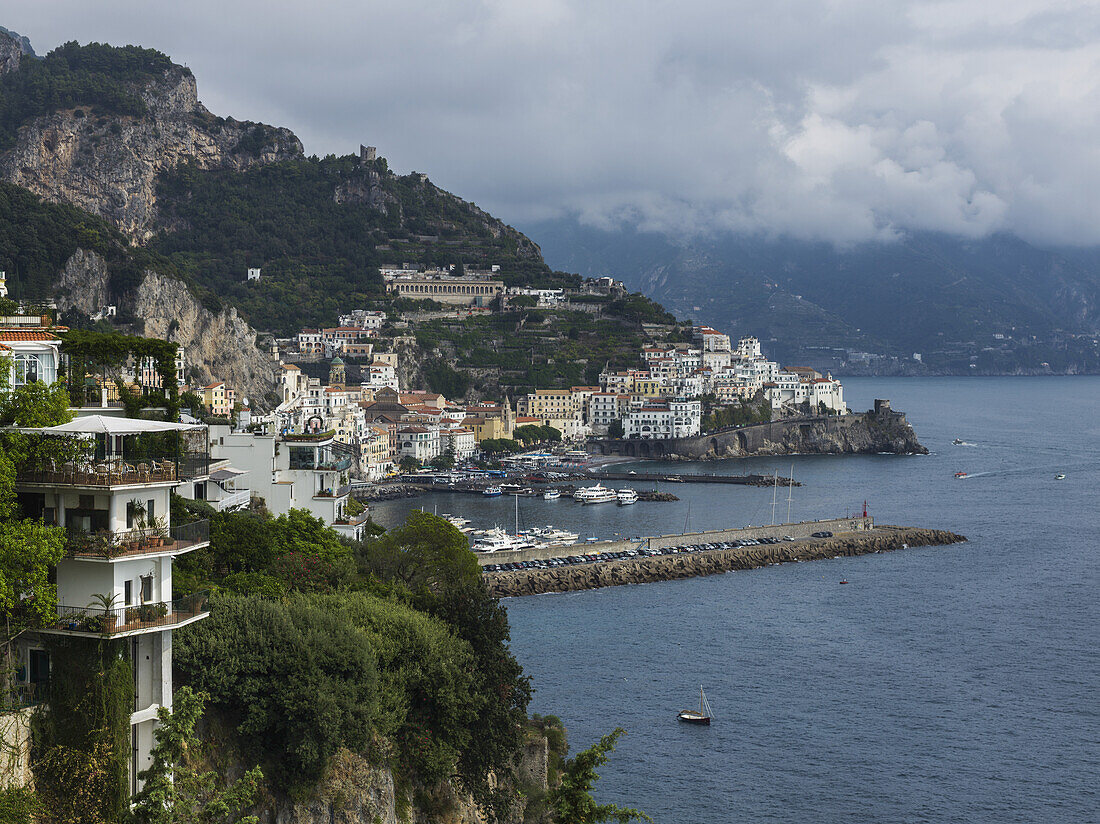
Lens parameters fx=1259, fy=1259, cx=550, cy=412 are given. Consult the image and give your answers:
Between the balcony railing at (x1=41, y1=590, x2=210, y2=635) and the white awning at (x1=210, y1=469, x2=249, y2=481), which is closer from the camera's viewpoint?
the balcony railing at (x1=41, y1=590, x2=210, y2=635)

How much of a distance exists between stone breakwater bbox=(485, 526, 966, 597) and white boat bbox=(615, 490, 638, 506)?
17383 millimetres

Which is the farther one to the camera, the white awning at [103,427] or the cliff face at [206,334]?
the cliff face at [206,334]

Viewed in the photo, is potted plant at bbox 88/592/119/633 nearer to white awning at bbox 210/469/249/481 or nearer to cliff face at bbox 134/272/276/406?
white awning at bbox 210/469/249/481

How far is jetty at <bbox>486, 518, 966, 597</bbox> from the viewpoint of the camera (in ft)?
165

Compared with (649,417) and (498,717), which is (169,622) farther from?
(649,417)

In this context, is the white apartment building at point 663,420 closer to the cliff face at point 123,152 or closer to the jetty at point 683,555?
the jetty at point 683,555

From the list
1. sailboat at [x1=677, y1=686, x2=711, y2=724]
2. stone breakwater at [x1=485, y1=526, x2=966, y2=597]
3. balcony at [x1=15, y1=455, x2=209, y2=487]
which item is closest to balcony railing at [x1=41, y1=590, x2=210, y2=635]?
balcony at [x1=15, y1=455, x2=209, y2=487]

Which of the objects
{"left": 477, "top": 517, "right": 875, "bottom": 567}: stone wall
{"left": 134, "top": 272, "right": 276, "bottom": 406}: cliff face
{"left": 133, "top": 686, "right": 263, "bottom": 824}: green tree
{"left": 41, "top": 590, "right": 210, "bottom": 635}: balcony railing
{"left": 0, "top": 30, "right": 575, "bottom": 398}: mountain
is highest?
{"left": 0, "top": 30, "right": 575, "bottom": 398}: mountain

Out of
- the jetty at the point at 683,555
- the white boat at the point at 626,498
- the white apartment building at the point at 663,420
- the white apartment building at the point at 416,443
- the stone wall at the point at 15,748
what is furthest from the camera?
the white apartment building at the point at 663,420

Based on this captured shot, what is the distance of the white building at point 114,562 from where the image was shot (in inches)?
500

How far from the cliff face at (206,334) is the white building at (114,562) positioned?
3201 inches

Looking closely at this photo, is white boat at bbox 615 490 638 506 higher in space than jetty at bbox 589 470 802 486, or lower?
lower

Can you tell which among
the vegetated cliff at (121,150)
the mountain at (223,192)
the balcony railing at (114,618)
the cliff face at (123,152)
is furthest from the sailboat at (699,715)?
the vegetated cliff at (121,150)

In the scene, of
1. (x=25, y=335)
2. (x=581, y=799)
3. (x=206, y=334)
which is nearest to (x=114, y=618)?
(x=581, y=799)
